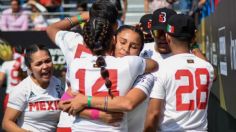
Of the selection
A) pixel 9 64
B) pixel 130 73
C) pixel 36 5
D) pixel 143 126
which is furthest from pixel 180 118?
pixel 36 5

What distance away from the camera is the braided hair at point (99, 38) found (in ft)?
11.6

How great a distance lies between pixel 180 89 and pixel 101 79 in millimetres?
687

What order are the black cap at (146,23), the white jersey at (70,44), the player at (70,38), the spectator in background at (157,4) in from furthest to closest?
the spectator in background at (157,4) → the black cap at (146,23) → the white jersey at (70,44) → the player at (70,38)

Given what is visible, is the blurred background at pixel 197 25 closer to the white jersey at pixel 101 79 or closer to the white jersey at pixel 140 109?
the white jersey at pixel 140 109

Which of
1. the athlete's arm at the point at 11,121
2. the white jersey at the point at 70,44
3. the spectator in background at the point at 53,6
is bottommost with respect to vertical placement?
the athlete's arm at the point at 11,121

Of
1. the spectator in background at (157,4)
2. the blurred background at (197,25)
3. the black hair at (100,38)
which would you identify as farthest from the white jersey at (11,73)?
the black hair at (100,38)

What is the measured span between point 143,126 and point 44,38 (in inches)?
369

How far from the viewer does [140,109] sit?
153 inches

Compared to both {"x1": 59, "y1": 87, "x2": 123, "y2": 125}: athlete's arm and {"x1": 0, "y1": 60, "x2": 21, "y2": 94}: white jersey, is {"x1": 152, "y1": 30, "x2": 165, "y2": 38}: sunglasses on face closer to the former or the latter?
{"x1": 59, "y1": 87, "x2": 123, "y2": 125}: athlete's arm

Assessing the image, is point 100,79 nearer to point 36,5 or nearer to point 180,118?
point 180,118

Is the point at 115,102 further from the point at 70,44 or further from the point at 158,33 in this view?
the point at 158,33

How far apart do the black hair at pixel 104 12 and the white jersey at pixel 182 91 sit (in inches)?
19.4

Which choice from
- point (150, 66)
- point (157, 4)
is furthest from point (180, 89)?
point (157, 4)

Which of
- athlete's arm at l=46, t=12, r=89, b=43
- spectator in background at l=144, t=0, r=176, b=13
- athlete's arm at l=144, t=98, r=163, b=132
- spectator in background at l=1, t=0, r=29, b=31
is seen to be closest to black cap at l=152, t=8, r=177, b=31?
athlete's arm at l=46, t=12, r=89, b=43
